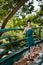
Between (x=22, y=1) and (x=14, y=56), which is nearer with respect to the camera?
(x=14, y=56)

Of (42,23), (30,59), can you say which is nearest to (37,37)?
(30,59)

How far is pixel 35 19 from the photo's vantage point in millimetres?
26031

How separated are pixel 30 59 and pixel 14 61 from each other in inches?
35.9

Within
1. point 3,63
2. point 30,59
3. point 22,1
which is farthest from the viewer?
point 22,1

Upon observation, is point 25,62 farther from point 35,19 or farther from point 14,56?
point 35,19

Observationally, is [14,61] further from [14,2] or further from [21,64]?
[14,2]

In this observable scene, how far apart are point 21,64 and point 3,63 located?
2.86 feet

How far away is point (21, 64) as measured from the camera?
6.16 m

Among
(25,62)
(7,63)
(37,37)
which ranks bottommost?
(37,37)

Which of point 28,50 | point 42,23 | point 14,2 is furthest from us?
point 42,23

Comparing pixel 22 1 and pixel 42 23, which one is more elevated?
pixel 22 1

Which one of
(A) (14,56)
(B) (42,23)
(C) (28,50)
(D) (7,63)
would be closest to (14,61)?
(A) (14,56)

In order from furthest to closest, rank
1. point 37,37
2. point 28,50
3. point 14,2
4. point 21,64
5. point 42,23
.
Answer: point 42,23 → point 14,2 → point 37,37 → point 28,50 → point 21,64

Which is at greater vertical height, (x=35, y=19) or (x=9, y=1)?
(x=9, y=1)
